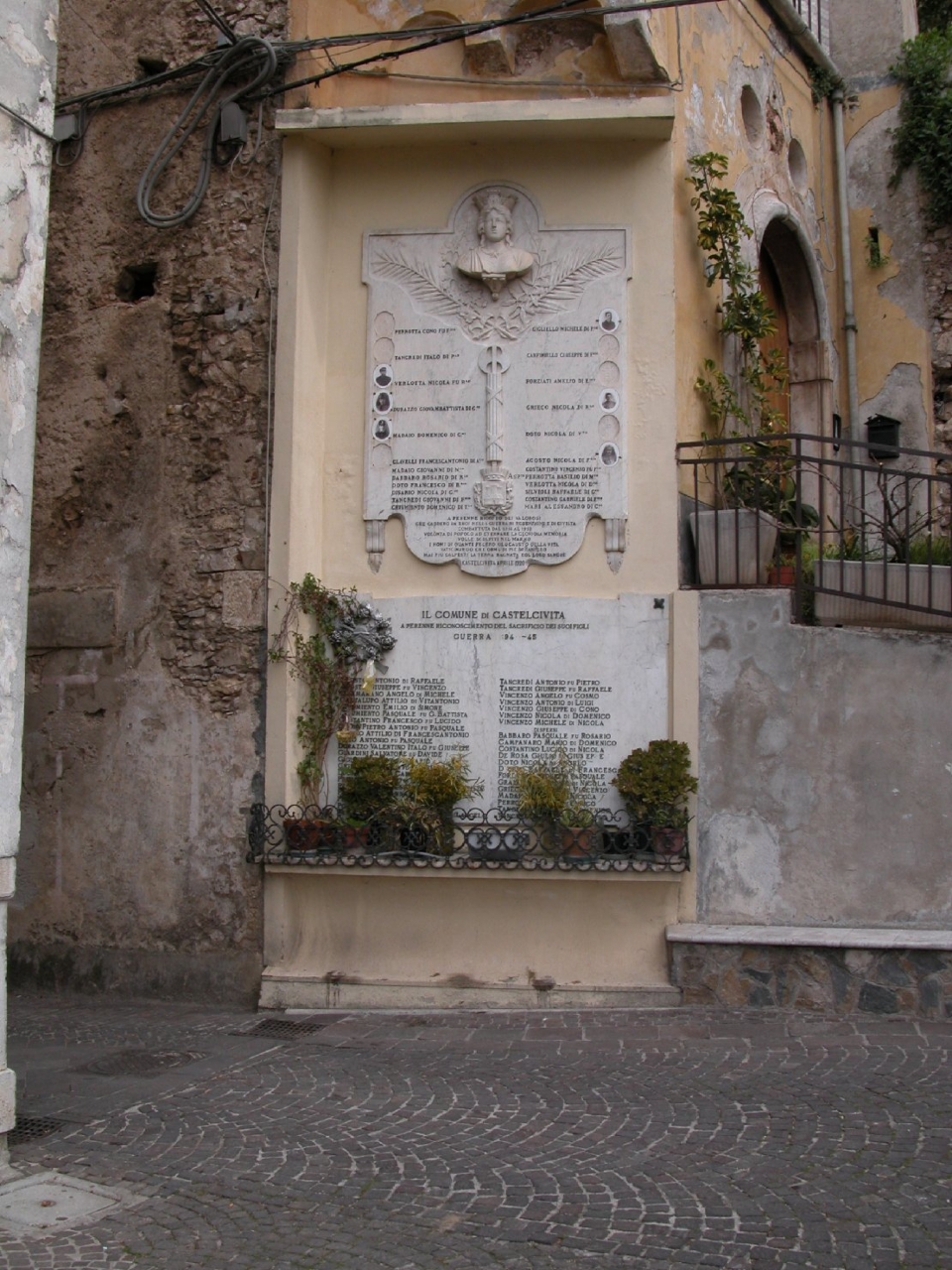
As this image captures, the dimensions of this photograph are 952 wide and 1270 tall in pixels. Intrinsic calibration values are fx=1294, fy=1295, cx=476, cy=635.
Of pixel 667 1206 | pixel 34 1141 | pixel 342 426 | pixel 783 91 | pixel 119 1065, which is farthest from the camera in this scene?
pixel 783 91

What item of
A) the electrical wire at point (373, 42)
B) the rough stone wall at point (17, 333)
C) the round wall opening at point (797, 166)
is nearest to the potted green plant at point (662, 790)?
the rough stone wall at point (17, 333)

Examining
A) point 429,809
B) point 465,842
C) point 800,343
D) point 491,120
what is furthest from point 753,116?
point 465,842

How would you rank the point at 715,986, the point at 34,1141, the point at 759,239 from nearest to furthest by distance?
the point at 34,1141 < the point at 715,986 < the point at 759,239

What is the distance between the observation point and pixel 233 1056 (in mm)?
6809

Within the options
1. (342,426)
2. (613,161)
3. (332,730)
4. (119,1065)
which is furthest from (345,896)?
(613,161)

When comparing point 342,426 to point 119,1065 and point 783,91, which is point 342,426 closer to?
point 119,1065

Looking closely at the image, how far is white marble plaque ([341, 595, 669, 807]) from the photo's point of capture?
26.0 ft

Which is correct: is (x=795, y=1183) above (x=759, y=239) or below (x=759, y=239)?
below

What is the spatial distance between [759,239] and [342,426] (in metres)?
3.90

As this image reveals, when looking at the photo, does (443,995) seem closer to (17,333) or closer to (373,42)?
(17,333)

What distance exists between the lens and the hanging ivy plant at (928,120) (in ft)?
38.5

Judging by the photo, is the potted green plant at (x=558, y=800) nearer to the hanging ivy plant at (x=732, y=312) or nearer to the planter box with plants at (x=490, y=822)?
the planter box with plants at (x=490, y=822)

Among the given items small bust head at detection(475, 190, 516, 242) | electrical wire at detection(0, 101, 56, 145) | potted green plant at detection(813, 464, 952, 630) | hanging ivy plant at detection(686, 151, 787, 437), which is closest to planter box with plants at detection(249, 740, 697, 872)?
potted green plant at detection(813, 464, 952, 630)

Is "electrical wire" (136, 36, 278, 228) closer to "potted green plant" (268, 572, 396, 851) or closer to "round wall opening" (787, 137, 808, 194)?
"potted green plant" (268, 572, 396, 851)
